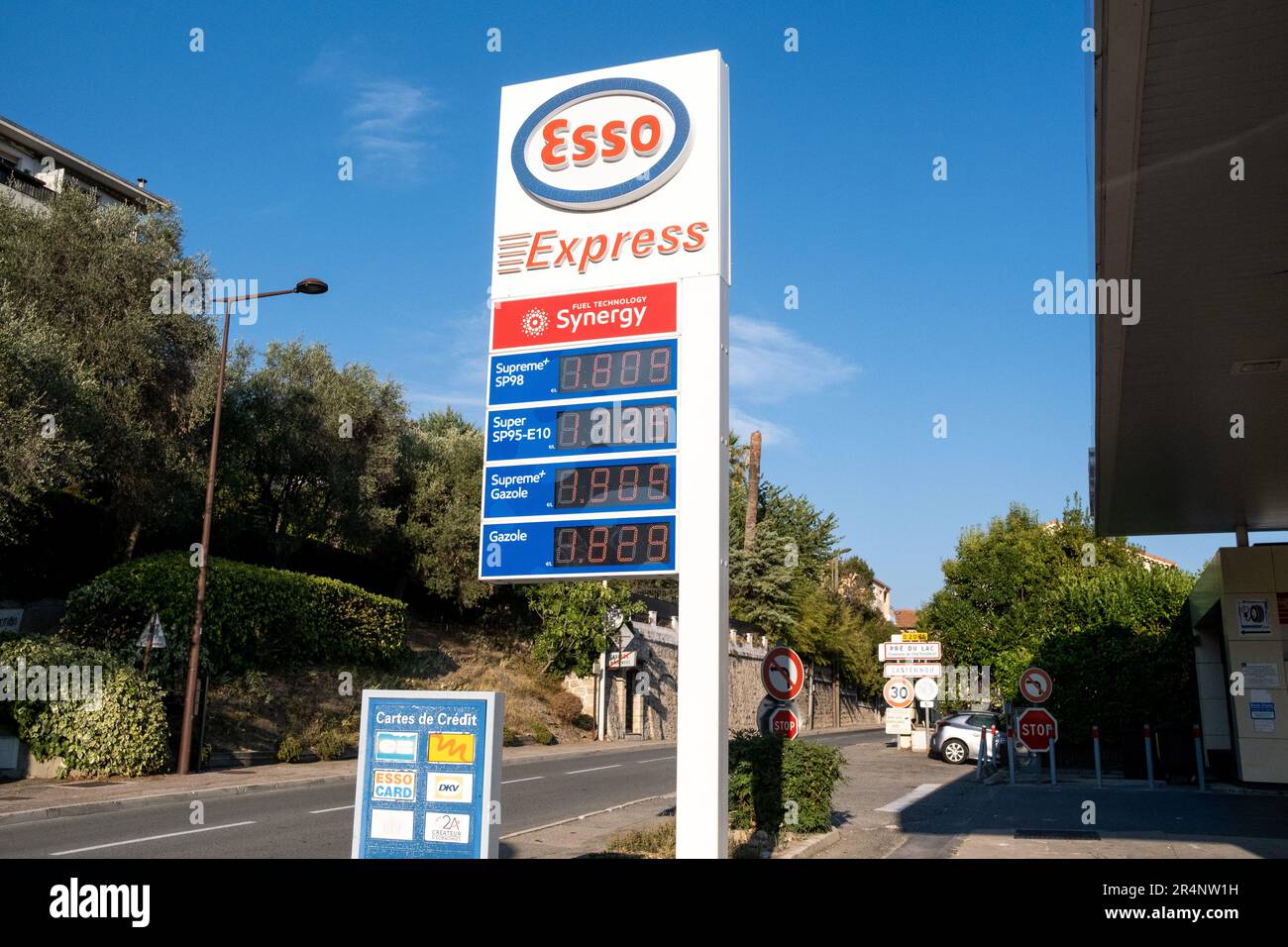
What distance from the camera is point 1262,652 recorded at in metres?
20.4

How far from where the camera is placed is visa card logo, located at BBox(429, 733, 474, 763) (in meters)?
7.38

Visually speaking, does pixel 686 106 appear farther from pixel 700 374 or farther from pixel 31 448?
pixel 31 448

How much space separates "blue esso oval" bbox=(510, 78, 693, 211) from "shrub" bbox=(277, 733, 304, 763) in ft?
53.0

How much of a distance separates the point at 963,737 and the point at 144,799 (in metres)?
Result: 19.8

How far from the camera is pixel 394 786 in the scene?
24.5ft

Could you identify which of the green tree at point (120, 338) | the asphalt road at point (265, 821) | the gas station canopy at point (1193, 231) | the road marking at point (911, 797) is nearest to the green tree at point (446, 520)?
the green tree at point (120, 338)

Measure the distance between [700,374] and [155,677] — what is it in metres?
16.4

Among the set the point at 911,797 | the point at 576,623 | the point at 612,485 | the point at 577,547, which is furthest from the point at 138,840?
the point at 576,623

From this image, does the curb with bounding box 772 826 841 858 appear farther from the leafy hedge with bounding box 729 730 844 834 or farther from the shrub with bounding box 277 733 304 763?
the shrub with bounding box 277 733 304 763

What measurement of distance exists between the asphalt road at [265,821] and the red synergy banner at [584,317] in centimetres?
592

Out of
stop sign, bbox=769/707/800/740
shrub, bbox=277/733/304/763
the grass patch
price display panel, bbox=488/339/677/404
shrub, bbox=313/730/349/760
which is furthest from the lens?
shrub, bbox=313/730/349/760

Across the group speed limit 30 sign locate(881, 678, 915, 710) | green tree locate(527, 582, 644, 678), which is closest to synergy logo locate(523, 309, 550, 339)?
speed limit 30 sign locate(881, 678, 915, 710)
